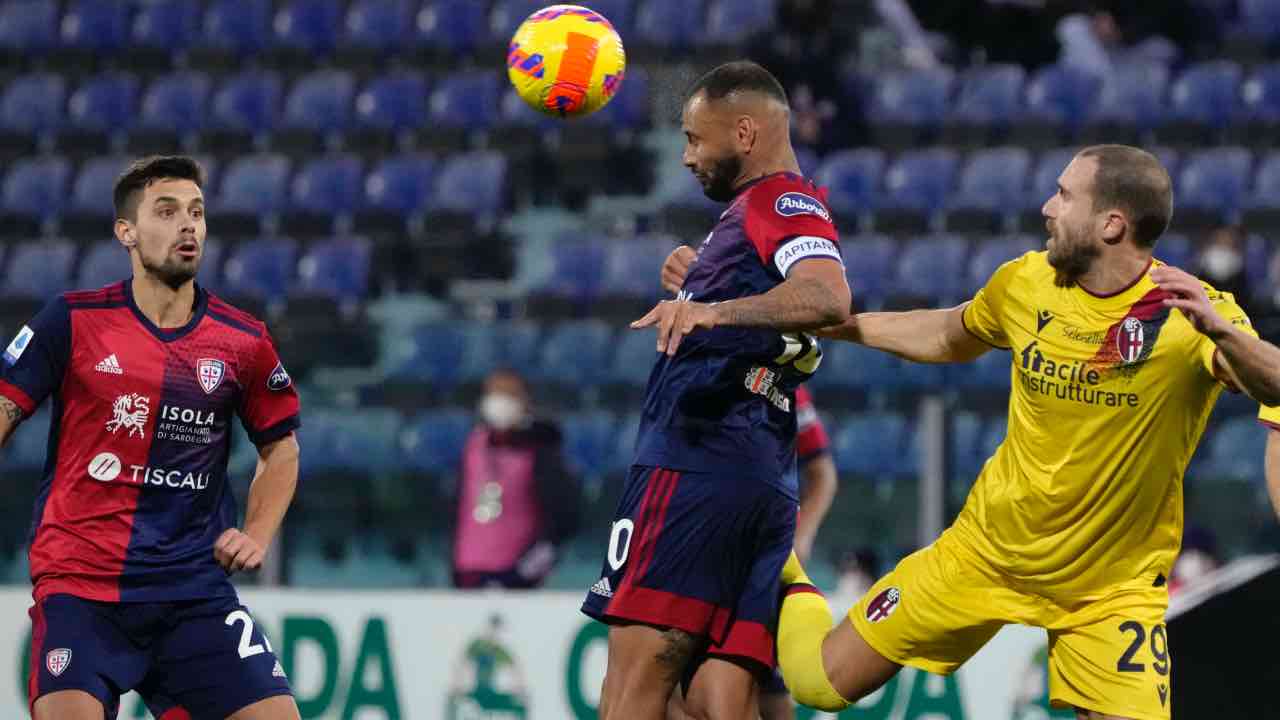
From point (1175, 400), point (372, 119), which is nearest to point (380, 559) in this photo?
point (1175, 400)

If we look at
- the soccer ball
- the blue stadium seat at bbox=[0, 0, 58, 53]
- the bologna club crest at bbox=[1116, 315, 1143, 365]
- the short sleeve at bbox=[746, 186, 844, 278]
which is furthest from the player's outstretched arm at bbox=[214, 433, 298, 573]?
the blue stadium seat at bbox=[0, 0, 58, 53]

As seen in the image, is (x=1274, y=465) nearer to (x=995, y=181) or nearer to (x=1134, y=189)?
(x=1134, y=189)

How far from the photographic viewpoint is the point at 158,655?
5285 millimetres

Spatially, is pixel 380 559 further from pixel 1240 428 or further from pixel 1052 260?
pixel 1052 260

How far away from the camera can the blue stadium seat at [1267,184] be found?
13.3 metres

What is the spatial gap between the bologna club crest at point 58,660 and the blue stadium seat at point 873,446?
411 cm

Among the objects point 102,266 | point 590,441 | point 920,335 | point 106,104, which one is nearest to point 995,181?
point 590,441

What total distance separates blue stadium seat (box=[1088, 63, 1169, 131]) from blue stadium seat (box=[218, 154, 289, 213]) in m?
6.48

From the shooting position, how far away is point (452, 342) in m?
10.1

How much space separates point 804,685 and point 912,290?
309 inches

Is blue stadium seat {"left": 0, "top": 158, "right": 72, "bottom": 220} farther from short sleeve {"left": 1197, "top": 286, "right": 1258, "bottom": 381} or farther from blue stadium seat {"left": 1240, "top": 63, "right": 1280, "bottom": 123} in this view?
short sleeve {"left": 1197, "top": 286, "right": 1258, "bottom": 381}

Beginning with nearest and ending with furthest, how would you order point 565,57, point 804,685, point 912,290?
1. point 804,685
2. point 565,57
3. point 912,290

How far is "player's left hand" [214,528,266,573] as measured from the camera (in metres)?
5.28

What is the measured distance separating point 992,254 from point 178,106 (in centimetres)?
735
